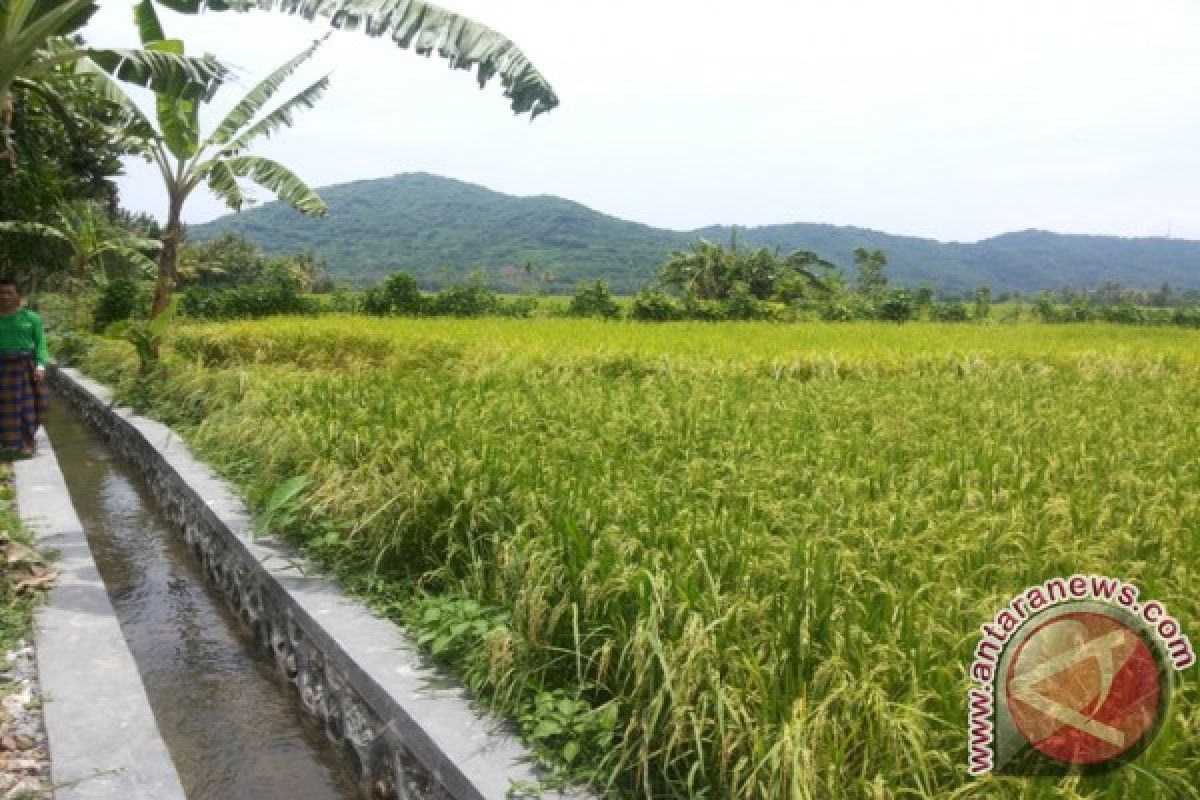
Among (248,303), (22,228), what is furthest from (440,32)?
(248,303)

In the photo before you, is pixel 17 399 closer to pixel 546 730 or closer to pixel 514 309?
pixel 546 730

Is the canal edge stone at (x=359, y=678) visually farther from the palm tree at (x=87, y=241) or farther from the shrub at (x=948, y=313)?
the shrub at (x=948, y=313)

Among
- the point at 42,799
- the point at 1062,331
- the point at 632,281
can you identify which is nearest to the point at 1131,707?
the point at 42,799

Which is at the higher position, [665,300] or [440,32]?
[440,32]

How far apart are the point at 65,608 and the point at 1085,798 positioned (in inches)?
139

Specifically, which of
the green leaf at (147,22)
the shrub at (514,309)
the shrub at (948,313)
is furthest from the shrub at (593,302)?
the green leaf at (147,22)

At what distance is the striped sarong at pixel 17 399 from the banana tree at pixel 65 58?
4.75 feet

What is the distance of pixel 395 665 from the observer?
106 inches

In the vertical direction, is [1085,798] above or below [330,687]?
above

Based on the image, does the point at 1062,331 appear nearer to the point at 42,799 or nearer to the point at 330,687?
the point at 330,687

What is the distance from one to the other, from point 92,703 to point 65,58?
3406mm

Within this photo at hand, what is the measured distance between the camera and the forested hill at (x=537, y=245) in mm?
91625

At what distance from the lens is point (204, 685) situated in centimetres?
350

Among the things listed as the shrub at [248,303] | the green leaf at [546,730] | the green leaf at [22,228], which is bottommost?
the green leaf at [546,730]
